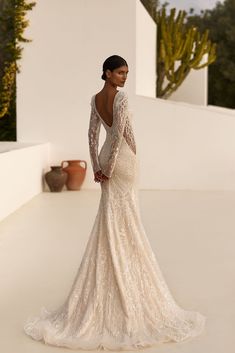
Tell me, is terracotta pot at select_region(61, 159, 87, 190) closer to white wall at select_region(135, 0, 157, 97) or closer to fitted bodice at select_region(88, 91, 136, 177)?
white wall at select_region(135, 0, 157, 97)

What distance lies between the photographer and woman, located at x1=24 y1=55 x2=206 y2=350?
13.3ft

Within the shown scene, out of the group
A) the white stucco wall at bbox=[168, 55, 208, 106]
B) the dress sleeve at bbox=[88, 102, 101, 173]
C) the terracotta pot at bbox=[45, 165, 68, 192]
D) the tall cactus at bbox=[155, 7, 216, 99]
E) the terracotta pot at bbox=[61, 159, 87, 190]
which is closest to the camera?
the dress sleeve at bbox=[88, 102, 101, 173]

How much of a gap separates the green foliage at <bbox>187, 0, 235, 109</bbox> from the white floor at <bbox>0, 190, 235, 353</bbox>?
16.7 meters

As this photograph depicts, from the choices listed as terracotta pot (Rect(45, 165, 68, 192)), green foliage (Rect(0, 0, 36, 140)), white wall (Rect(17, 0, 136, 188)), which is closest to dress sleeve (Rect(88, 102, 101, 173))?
terracotta pot (Rect(45, 165, 68, 192))

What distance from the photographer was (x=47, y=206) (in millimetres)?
10383

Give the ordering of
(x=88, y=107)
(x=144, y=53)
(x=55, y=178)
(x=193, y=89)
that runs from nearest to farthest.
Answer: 1. (x=55, y=178)
2. (x=88, y=107)
3. (x=144, y=53)
4. (x=193, y=89)

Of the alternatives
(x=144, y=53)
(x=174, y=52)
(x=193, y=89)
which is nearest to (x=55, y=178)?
(x=144, y=53)

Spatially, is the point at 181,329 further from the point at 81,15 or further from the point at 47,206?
the point at 81,15

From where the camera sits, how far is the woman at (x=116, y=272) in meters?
4.06

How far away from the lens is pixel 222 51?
2817 cm

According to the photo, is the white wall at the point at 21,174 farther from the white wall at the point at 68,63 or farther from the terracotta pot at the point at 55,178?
the white wall at the point at 68,63

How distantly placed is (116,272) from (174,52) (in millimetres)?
15175

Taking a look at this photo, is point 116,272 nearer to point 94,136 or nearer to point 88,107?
point 94,136

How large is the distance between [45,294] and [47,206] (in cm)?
527
